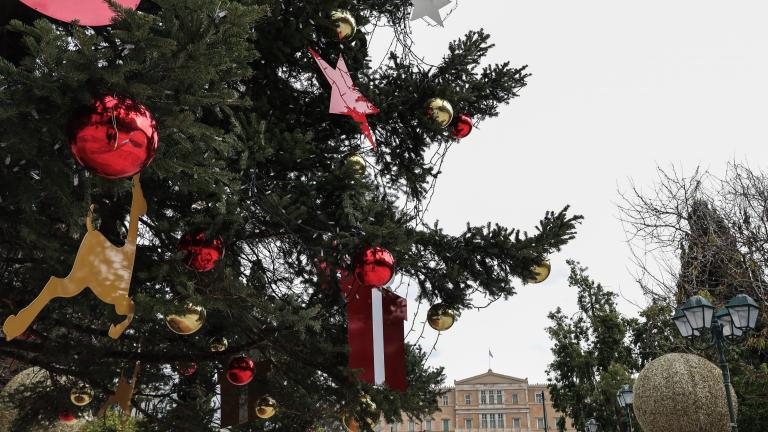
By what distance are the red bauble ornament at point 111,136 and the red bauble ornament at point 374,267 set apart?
5.67 feet

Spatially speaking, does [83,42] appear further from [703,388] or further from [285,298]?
[703,388]

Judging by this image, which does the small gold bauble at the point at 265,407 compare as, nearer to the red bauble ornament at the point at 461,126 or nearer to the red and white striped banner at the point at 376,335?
the red and white striped banner at the point at 376,335

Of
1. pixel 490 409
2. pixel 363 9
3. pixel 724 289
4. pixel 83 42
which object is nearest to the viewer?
pixel 83 42

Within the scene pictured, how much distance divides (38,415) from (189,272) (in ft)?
12.7

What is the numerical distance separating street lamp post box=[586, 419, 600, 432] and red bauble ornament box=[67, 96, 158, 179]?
65.9ft

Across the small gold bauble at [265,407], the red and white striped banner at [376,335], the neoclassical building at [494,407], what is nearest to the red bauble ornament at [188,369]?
the small gold bauble at [265,407]

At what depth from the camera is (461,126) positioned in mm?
4996

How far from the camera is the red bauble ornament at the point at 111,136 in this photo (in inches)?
73.4

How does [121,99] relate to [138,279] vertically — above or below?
above

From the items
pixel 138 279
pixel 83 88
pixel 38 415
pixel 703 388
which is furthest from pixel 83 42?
pixel 703 388

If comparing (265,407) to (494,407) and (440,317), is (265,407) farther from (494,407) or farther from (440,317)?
(494,407)

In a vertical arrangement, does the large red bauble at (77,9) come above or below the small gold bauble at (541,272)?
above

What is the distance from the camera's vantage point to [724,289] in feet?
33.8

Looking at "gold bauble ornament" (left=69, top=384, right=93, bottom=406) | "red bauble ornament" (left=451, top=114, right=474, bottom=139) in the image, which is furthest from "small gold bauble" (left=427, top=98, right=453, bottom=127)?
"gold bauble ornament" (left=69, top=384, right=93, bottom=406)
